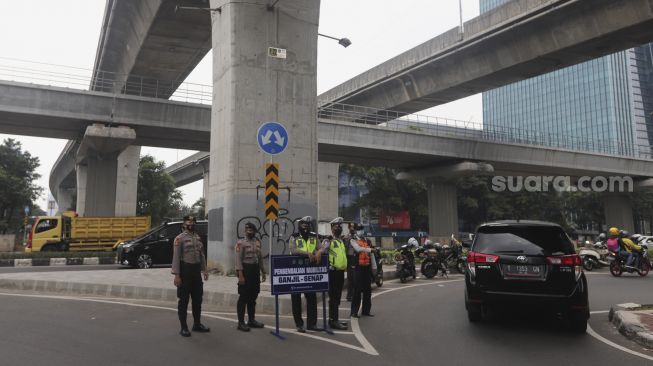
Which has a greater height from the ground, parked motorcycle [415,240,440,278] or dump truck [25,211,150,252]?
dump truck [25,211,150,252]

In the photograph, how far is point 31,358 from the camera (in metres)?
5.36

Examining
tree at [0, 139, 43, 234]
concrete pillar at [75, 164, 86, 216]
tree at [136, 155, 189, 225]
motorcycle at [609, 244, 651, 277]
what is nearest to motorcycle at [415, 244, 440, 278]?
motorcycle at [609, 244, 651, 277]

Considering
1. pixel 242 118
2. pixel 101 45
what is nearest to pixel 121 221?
pixel 101 45

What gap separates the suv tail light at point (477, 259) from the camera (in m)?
7.10

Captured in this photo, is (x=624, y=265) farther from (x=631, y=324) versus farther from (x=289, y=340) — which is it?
(x=289, y=340)

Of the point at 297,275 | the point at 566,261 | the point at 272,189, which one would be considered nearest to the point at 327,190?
the point at 272,189

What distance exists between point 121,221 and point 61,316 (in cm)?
1873

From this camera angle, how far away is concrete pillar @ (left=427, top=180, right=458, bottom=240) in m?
36.7

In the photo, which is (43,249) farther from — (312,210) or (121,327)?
(121,327)

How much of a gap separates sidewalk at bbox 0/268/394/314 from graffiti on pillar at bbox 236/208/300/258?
4.74ft

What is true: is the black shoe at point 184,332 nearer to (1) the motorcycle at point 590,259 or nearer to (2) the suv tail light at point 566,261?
(2) the suv tail light at point 566,261

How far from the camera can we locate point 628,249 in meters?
A: 15.9

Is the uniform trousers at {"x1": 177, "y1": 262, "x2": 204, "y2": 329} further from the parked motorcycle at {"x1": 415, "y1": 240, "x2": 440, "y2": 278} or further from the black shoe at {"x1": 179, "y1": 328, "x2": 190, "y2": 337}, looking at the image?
the parked motorcycle at {"x1": 415, "y1": 240, "x2": 440, "y2": 278}

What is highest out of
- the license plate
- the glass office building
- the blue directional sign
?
the glass office building
